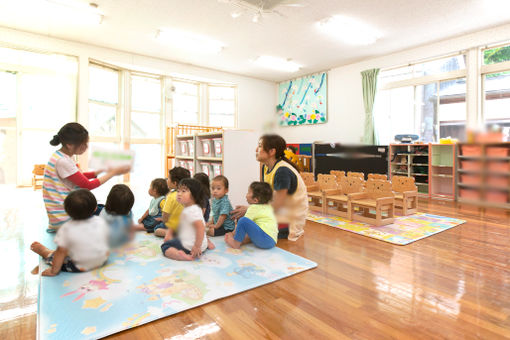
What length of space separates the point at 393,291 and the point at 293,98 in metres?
1.70

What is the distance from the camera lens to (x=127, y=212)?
0.29 meters

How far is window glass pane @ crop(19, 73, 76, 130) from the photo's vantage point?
1.35 feet

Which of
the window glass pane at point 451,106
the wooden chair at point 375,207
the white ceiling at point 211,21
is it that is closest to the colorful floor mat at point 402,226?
the wooden chair at point 375,207

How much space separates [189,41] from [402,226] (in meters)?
5.48

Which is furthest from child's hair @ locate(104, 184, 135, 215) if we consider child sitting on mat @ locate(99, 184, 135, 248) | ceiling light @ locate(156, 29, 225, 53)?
ceiling light @ locate(156, 29, 225, 53)

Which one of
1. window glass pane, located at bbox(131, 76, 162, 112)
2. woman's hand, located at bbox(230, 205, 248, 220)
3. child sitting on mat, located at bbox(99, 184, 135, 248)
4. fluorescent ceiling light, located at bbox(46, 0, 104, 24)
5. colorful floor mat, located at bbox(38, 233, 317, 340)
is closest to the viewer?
child sitting on mat, located at bbox(99, 184, 135, 248)

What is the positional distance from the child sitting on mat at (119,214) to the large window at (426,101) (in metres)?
0.24

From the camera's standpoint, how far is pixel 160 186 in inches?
18.1

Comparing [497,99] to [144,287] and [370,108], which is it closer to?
[370,108]

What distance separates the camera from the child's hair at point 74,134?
0.32m

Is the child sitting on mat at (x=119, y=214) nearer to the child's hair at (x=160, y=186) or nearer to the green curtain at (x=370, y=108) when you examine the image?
the child's hair at (x=160, y=186)

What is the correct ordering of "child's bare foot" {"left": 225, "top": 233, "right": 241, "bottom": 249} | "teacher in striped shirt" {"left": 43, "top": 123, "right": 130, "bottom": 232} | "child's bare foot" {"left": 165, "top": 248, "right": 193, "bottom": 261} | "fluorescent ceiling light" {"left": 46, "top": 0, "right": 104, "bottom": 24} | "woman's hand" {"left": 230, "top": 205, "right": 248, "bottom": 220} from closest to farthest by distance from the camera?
"teacher in striped shirt" {"left": 43, "top": 123, "right": 130, "bottom": 232}
"woman's hand" {"left": 230, "top": 205, "right": 248, "bottom": 220}
"child's bare foot" {"left": 165, "top": 248, "right": 193, "bottom": 261}
"child's bare foot" {"left": 225, "top": 233, "right": 241, "bottom": 249}
"fluorescent ceiling light" {"left": 46, "top": 0, "right": 104, "bottom": 24}

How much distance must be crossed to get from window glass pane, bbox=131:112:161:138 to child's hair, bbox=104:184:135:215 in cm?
6

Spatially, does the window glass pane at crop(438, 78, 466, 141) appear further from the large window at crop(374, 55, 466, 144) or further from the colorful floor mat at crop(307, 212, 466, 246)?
the colorful floor mat at crop(307, 212, 466, 246)
